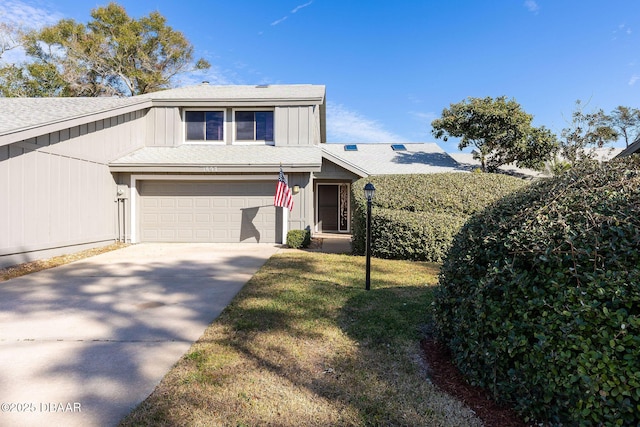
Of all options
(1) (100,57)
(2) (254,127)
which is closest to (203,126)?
(2) (254,127)

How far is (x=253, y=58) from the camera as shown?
1925 cm

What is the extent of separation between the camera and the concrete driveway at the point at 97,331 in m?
2.40

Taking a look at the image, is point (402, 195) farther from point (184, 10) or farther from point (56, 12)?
point (56, 12)

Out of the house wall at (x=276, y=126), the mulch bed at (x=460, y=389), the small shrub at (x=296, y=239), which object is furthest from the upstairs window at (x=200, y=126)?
the mulch bed at (x=460, y=389)

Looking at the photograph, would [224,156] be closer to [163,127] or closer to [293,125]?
[293,125]

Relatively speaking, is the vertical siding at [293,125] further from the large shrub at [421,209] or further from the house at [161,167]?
the large shrub at [421,209]

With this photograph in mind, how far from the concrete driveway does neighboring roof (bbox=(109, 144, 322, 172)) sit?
163 inches

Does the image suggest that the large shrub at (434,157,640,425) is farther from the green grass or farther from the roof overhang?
the roof overhang

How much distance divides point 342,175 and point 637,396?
12281 mm

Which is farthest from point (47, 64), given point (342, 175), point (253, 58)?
point (342, 175)

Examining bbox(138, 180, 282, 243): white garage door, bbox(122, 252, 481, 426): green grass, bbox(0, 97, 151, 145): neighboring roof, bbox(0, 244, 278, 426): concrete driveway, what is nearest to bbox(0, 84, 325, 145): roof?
bbox(0, 97, 151, 145): neighboring roof

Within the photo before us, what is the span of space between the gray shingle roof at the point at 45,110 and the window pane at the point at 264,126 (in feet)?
13.1

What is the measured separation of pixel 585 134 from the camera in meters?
19.3

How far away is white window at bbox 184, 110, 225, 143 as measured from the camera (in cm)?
1266
